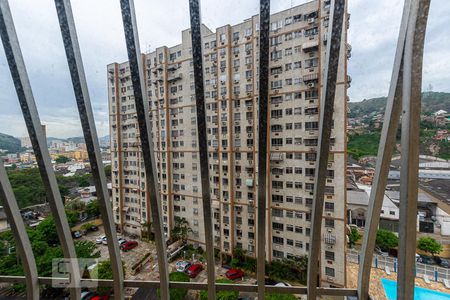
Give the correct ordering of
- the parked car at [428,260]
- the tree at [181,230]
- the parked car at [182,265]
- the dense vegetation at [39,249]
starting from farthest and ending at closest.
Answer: the tree at [181,230], the parked car at [182,265], the parked car at [428,260], the dense vegetation at [39,249]

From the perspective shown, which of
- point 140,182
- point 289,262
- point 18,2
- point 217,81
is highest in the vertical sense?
point 217,81

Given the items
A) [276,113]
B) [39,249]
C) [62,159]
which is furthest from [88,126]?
[276,113]

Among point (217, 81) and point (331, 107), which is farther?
point (217, 81)

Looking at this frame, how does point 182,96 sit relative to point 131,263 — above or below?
above

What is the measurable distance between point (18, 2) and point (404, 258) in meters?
3.27

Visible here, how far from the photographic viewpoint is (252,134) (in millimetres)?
5344

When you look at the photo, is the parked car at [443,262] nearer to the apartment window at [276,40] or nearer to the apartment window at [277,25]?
the apartment window at [276,40]

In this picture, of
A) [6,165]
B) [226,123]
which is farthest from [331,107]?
[226,123]

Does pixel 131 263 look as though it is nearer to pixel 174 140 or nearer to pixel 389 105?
pixel 174 140

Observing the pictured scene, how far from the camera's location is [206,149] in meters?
1.45

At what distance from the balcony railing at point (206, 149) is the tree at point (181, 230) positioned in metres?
4.77

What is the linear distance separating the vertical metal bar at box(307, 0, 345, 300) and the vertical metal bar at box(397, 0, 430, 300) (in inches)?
14.4

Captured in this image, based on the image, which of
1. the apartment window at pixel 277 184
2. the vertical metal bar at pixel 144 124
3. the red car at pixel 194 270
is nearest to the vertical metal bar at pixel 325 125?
the vertical metal bar at pixel 144 124

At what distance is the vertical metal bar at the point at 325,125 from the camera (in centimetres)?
117
